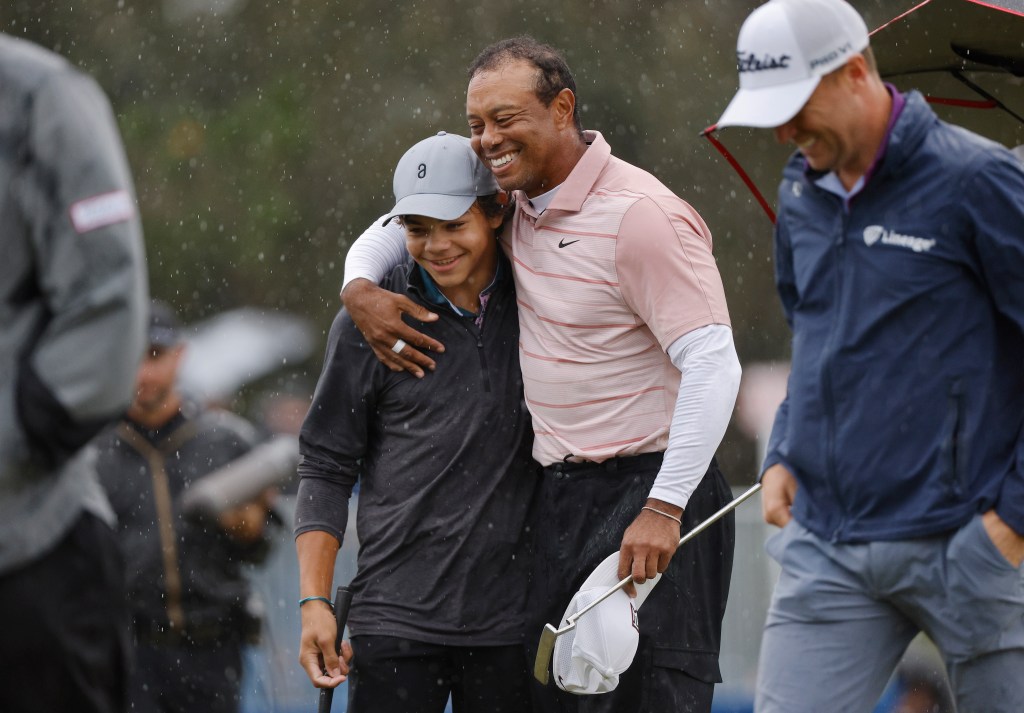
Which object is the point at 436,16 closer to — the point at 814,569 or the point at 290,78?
the point at 290,78

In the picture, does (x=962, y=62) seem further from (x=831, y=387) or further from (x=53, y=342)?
(x=53, y=342)

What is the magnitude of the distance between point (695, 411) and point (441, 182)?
0.86 metres

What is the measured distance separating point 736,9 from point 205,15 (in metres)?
4.28

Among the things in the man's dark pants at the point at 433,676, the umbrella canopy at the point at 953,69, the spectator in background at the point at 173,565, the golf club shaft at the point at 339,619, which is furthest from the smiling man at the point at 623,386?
the spectator in background at the point at 173,565

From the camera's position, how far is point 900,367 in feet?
9.98

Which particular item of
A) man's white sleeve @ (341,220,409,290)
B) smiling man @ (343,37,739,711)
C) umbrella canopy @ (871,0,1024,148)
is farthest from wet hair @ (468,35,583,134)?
umbrella canopy @ (871,0,1024,148)

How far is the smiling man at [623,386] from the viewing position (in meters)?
3.81

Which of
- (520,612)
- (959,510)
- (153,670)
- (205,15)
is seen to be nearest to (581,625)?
(520,612)

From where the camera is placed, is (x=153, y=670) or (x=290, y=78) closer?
(x=153, y=670)

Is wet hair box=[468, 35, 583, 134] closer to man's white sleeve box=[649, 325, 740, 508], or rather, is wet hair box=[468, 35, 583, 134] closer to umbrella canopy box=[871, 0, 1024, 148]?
man's white sleeve box=[649, 325, 740, 508]

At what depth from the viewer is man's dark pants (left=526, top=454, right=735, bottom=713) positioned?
389cm

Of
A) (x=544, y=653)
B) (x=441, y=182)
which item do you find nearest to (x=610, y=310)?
(x=441, y=182)

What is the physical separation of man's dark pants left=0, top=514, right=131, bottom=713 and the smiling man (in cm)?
154

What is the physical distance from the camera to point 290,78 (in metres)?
13.1
